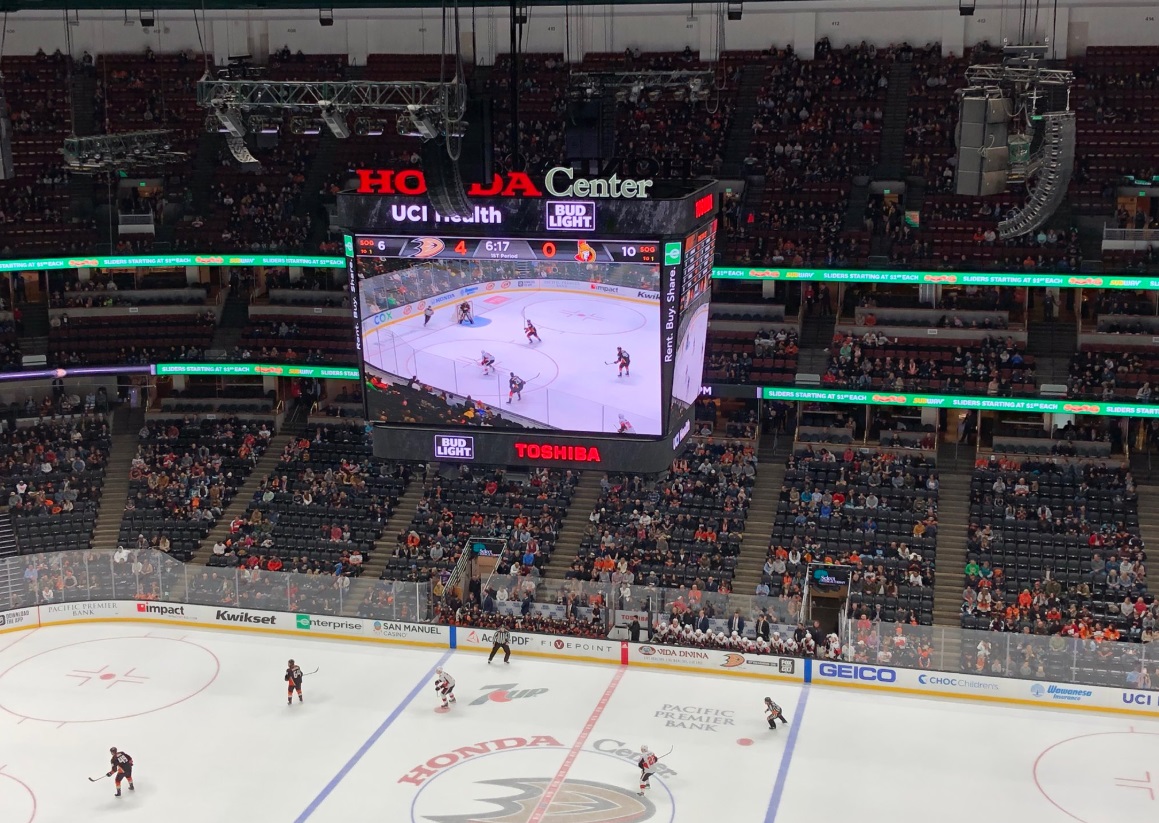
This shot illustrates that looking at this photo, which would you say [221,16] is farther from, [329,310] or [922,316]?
[922,316]

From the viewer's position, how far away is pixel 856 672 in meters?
28.8

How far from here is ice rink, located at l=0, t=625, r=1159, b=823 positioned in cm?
2375

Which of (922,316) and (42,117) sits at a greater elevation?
(42,117)

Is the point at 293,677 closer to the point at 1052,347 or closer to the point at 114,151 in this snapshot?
the point at 114,151

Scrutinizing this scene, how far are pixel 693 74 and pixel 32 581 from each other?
61.6ft

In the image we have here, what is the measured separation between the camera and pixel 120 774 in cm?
2398

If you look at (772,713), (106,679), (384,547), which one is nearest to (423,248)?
(772,713)

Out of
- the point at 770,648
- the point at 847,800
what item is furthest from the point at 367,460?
the point at 847,800

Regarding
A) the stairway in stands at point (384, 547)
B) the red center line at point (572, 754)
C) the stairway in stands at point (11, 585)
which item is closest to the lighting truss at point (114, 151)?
the stairway in stands at point (11, 585)

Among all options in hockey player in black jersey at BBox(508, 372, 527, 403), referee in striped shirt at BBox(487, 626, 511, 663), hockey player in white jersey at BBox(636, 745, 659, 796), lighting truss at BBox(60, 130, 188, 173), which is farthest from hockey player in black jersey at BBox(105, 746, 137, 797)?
lighting truss at BBox(60, 130, 188, 173)

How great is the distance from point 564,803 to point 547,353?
7.83m

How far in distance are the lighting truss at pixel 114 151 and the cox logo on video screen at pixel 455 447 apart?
12316 mm

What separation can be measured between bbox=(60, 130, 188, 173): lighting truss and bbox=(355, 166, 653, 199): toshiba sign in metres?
11.1

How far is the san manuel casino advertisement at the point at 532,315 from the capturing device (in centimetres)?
2056
